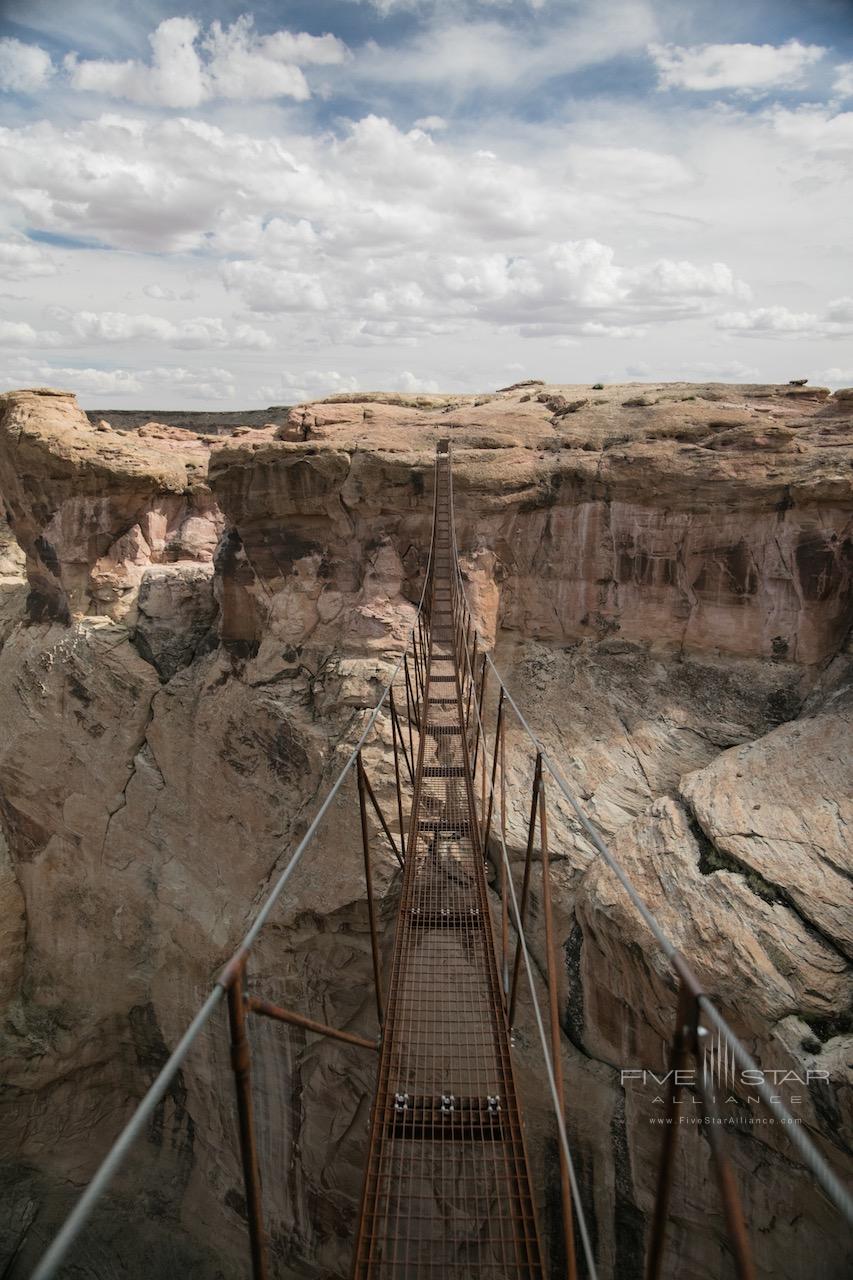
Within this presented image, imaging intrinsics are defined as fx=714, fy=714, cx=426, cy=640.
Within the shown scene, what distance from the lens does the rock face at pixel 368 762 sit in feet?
27.9

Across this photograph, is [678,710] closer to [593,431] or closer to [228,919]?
[593,431]

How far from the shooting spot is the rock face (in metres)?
8.50

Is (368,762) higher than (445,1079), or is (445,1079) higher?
(445,1079)

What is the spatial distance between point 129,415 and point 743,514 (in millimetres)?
33378

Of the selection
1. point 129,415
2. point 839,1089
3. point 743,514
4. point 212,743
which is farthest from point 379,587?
point 129,415

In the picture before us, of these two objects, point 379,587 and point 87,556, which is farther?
point 87,556

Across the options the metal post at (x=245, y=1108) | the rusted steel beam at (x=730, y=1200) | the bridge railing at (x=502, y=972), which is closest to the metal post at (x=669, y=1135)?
the bridge railing at (x=502, y=972)

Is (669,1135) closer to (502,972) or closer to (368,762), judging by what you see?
(502,972)

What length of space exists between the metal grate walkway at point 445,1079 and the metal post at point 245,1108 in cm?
130

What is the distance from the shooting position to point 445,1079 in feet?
17.0

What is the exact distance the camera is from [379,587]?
1341cm

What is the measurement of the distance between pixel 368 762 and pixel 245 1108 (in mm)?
8573

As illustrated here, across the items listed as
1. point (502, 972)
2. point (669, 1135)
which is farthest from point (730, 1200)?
point (502, 972)

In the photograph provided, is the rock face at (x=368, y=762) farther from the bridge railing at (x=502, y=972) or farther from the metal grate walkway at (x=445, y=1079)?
the metal grate walkway at (x=445, y=1079)
